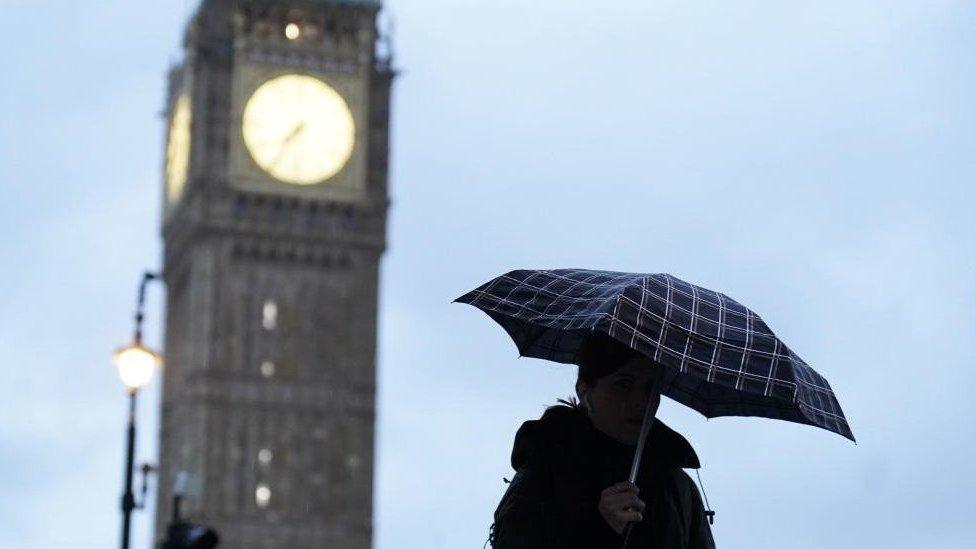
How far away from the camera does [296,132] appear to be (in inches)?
3255

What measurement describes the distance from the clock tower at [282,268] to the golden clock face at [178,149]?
0.61 m

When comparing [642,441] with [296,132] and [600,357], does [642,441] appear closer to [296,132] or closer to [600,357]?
[600,357]

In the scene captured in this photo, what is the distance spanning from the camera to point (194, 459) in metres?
82.2

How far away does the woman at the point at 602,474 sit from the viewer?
702 cm

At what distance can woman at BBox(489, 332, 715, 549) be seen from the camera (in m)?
7.02

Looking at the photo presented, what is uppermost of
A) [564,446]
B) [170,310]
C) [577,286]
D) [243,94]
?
[243,94]

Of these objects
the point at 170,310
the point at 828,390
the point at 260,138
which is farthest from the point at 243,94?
the point at 828,390

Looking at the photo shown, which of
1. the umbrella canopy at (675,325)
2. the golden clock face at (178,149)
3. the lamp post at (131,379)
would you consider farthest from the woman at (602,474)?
the golden clock face at (178,149)

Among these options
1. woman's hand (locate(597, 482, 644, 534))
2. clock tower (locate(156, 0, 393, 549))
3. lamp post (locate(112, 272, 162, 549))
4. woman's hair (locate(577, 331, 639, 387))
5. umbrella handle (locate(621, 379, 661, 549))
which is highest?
clock tower (locate(156, 0, 393, 549))

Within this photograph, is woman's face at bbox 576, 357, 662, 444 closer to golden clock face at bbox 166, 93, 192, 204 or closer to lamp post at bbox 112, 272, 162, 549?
lamp post at bbox 112, 272, 162, 549

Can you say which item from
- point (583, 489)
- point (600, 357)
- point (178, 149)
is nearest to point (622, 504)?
point (583, 489)

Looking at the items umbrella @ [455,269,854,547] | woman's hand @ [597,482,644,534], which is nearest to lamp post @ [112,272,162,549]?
umbrella @ [455,269,854,547]

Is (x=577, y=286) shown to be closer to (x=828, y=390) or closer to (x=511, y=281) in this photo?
(x=511, y=281)

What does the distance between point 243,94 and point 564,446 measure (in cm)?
7663
